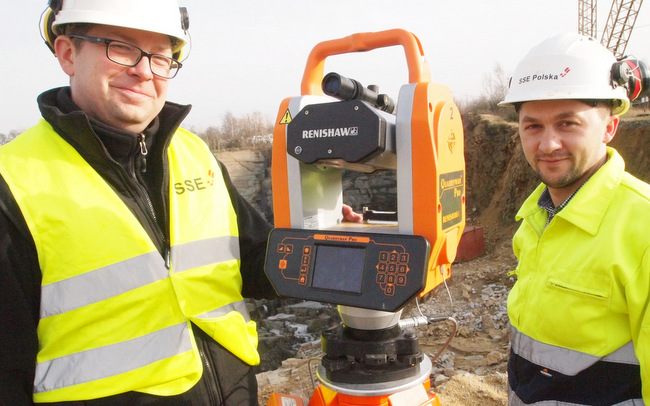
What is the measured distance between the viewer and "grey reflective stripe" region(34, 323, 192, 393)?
1.27 meters

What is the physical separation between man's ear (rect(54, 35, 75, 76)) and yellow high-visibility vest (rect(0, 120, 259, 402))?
0.20m

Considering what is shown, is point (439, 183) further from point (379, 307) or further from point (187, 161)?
point (187, 161)

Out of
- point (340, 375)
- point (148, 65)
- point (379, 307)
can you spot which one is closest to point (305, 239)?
point (379, 307)

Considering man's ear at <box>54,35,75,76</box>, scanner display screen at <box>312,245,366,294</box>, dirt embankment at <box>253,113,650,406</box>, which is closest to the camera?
scanner display screen at <box>312,245,366,294</box>

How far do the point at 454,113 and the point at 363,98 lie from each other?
31cm

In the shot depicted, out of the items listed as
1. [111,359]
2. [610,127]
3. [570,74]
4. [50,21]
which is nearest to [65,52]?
[50,21]

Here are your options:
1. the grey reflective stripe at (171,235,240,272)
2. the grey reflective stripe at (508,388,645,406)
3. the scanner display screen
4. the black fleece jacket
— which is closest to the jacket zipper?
the black fleece jacket

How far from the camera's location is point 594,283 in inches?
54.4

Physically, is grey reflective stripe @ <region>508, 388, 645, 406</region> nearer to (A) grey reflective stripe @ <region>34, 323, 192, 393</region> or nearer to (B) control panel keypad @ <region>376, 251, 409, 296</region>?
(B) control panel keypad @ <region>376, 251, 409, 296</region>

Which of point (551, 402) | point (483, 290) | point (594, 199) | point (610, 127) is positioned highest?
point (610, 127)

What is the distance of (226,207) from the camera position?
68.1 inches

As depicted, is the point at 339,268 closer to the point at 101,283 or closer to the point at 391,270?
the point at 391,270

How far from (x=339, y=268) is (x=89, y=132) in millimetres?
871

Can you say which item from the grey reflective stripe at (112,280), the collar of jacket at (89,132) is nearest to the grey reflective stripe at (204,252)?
the grey reflective stripe at (112,280)
